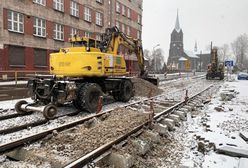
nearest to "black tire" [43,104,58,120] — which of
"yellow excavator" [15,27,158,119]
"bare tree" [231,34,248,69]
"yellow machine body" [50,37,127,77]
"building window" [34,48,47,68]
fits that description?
"yellow excavator" [15,27,158,119]

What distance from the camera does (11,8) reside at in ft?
72.2

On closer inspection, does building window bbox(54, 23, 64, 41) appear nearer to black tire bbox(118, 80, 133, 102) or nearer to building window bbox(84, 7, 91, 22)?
building window bbox(84, 7, 91, 22)

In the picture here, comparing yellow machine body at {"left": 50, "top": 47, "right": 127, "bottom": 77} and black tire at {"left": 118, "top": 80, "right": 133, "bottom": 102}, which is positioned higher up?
yellow machine body at {"left": 50, "top": 47, "right": 127, "bottom": 77}

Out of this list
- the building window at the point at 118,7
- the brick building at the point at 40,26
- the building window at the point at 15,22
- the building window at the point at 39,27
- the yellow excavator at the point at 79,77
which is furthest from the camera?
the building window at the point at 118,7

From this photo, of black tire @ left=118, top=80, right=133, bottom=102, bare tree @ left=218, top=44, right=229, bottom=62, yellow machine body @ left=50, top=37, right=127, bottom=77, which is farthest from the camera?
bare tree @ left=218, top=44, right=229, bottom=62

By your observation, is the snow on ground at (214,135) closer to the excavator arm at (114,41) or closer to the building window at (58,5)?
the excavator arm at (114,41)

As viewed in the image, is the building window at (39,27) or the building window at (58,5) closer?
the building window at (39,27)

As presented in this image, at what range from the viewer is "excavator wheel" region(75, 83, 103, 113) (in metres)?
9.54

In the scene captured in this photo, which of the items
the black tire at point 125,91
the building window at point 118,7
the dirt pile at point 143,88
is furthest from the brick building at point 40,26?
the black tire at point 125,91

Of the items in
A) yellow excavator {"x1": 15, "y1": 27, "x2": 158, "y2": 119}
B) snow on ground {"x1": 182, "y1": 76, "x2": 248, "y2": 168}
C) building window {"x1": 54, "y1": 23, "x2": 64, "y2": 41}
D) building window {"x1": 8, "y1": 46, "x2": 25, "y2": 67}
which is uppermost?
building window {"x1": 54, "y1": 23, "x2": 64, "y2": 41}

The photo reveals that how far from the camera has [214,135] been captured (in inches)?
270

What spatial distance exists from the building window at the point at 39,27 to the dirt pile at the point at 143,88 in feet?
44.7

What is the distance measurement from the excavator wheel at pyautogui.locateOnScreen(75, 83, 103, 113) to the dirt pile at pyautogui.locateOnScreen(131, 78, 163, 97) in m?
5.95

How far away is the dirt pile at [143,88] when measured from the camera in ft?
52.3
